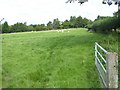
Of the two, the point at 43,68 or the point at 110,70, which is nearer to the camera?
the point at 110,70

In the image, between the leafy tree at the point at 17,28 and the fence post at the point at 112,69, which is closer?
the fence post at the point at 112,69

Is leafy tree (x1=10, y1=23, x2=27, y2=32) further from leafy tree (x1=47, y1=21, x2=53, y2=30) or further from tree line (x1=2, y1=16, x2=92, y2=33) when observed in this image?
leafy tree (x1=47, y1=21, x2=53, y2=30)

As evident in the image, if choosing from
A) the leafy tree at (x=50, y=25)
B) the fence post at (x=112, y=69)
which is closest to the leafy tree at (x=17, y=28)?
the leafy tree at (x=50, y=25)

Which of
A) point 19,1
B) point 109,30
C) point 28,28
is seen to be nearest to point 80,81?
point 19,1

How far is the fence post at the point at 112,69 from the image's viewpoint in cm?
315

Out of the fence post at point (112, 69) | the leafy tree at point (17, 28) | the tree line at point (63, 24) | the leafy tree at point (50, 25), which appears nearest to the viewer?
the fence post at point (112, 69)

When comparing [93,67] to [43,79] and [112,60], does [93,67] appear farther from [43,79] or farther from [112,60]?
[112,60]

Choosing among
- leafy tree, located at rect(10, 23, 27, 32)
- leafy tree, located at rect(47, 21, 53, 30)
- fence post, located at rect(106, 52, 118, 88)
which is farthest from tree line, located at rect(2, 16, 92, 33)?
fence post, located at rect(106, 52, 118, 88)

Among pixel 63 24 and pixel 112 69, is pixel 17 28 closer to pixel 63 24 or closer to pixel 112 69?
pixel 63 24

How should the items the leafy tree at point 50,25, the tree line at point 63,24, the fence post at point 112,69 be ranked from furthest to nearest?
the leafy tree at point 50,25 < the tree line at point 63,24 < the fence post at point 112,69

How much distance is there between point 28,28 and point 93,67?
6388cm

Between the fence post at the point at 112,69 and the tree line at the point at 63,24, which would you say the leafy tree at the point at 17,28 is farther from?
the fence post at the point at 112,69

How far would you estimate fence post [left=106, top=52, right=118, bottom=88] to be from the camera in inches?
124

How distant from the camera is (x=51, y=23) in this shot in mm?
82062
